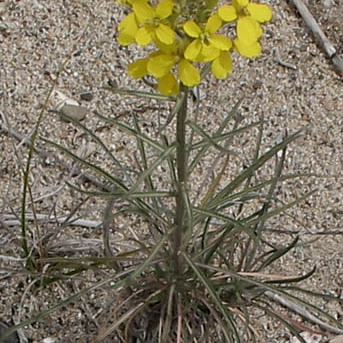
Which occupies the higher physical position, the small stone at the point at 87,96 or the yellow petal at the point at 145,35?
the small stone at the point at 87,96

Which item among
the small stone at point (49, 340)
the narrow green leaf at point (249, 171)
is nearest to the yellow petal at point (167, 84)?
the narrow green leaf at point (249, 171)

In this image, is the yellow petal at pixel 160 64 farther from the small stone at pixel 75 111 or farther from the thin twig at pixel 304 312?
the small stone at pixel 75 111

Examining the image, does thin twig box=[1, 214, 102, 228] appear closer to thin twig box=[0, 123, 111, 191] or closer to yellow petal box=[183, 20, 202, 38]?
thin twig box=[0, 123, 111, 191]

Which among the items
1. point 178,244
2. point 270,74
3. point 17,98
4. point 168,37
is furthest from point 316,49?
point 168,37

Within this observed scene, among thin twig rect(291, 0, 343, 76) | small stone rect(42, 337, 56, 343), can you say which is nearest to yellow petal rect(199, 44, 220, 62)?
small stone rect(42, 337, 56, 343)

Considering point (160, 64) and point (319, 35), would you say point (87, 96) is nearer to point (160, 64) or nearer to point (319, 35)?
point (319, 35)

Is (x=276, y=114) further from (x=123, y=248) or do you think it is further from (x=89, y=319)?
(x=89, y=319)

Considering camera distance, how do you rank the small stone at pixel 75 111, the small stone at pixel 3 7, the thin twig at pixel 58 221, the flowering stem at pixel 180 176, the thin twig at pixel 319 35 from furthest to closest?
the small stone at pixel 3 7, the thin twig at pixel 319 35, the small stone at pixel 75 111, the thin twig at pixel 58 221, the flowering stem at pixel 180 176
